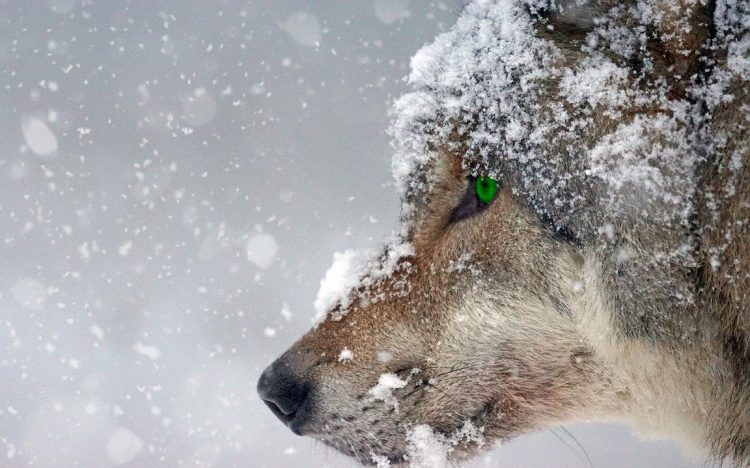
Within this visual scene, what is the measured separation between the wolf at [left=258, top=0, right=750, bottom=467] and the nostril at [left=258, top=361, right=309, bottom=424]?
0.01 meters

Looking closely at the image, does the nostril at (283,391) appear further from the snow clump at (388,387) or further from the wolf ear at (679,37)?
the wolf ear at (679,37)

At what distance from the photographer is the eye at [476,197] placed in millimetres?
2391

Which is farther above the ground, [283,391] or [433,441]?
[283,391]

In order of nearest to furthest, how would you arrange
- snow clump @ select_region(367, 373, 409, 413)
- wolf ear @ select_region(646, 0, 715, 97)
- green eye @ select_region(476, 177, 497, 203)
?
wolf ear @ select_region(646, 0, 715, 97), green eye @ select_region(476, 177, 497, 203), snow clump @ select_region(367, 373, 409, 413)

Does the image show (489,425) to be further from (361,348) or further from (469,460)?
(361,348)

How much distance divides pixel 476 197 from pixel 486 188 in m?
0.07

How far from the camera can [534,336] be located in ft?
8.06

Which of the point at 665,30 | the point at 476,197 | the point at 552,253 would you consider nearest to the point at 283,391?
the point at 476,197

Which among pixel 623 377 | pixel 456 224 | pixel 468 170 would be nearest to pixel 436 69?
pixel 468 170

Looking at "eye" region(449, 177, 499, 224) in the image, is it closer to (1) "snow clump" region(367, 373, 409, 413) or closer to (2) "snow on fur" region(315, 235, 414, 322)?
(2) "snow on fur" region(315, 235, 414, 322)

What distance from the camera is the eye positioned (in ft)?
7.84

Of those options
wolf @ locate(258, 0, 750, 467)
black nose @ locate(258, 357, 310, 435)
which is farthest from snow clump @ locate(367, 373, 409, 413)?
black nose @ locate(258, 357, 310, 435)

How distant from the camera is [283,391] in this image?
269cm

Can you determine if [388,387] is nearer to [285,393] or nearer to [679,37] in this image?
[285,393]
